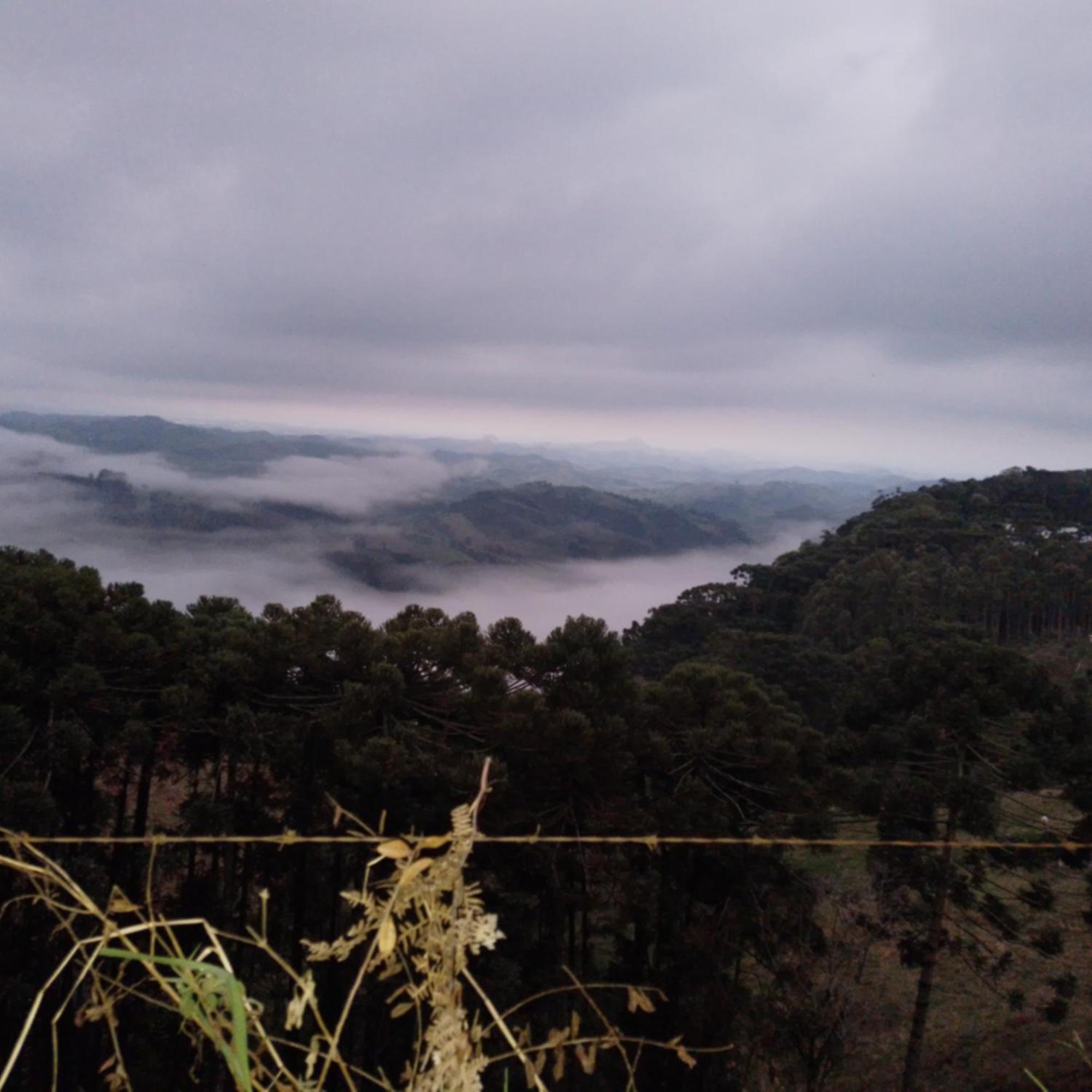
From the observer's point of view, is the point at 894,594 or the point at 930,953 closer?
the point at 930,953

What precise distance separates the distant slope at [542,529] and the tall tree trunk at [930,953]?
121 m

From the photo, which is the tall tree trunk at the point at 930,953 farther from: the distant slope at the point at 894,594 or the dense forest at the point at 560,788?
the distant slope at the point at 894,594

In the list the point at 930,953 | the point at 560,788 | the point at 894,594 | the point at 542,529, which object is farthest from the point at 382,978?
the point at 542,529

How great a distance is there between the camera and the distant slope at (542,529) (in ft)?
476

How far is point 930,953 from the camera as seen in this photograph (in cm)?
838

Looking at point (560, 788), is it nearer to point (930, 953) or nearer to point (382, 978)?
point (930, 953)

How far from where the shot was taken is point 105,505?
4970 inches

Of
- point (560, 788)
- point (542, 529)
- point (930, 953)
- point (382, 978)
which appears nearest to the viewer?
point (382, 978)

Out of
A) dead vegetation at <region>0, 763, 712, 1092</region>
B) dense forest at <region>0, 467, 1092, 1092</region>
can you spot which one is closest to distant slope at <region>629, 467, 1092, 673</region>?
dense forest at <region>0, 467, 1092, 1092</region>

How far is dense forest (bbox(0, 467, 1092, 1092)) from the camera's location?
7070 mm

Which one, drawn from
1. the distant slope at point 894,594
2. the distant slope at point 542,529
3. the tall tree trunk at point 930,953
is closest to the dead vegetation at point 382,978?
the tall tree trunk at point 930,953

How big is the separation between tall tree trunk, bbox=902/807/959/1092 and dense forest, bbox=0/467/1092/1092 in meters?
0.04

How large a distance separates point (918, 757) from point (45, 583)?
376 inches

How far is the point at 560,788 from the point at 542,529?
159 m
